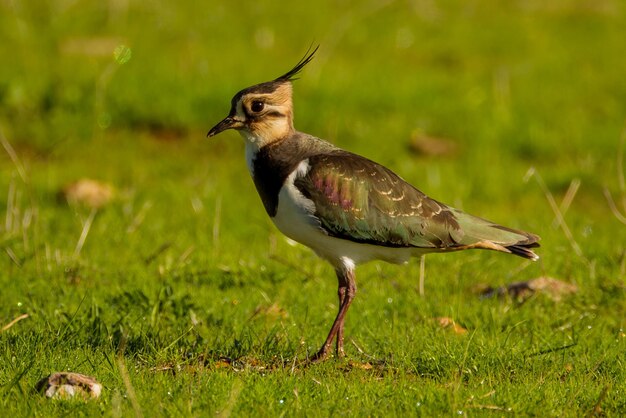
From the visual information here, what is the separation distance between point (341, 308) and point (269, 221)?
146 inches

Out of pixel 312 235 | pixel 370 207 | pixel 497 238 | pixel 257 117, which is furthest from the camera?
pixel 497 238

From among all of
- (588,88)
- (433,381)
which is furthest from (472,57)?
(433,381)

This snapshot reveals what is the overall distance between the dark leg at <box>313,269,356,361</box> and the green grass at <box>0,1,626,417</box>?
0.62ft

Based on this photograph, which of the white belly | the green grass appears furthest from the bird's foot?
the white belly

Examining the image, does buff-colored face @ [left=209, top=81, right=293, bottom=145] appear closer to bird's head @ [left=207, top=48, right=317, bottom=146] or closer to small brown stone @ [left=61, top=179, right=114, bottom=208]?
bird's head @ [left=207, top=48, right=317, bottom=146]

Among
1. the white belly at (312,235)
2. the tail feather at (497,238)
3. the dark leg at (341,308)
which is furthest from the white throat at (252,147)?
the tail feather at (497,238)

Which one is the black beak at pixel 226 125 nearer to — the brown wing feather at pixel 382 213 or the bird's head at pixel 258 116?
the bird's head at pixel 258 116

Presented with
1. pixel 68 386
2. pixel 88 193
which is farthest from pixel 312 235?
pixel 88 193

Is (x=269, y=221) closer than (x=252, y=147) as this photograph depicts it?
No

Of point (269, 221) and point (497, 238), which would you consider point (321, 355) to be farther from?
point (269, 221)

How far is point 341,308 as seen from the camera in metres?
7.18

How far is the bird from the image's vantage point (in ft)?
22.8

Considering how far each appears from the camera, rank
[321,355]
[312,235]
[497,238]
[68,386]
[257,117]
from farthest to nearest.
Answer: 1. [497,238]
2. [257,117]
3. [312,235]
4. [321,355]
5. [68,386]

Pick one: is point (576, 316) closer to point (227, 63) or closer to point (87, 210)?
point (87, 210)
